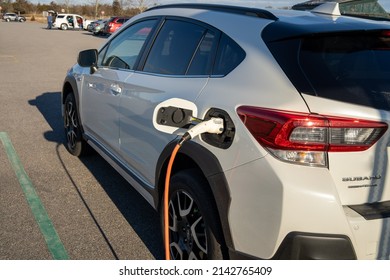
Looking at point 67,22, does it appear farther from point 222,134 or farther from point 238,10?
point 222,134

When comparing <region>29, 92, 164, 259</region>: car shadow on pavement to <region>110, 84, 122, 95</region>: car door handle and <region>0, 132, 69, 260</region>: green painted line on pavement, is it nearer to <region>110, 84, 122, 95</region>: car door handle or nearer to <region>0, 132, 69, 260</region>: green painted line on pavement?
<region>0, 132, 69, 260</region>: green painted line on pavement

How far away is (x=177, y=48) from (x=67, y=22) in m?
47.2

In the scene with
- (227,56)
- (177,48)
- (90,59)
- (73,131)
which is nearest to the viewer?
(227,56)

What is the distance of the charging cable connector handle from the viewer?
87.8 inches

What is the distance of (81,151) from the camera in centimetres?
507

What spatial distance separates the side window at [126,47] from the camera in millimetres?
3628

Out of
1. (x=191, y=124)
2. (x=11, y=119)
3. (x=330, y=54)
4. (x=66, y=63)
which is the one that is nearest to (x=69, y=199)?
(x=191, y=124)

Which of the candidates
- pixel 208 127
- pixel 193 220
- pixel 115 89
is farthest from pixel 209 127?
pixel 115 89

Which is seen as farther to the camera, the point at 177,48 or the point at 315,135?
the point at 177,48

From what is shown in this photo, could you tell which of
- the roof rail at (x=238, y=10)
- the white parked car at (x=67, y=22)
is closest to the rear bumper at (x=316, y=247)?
the roof rail at (x=238, y=10)

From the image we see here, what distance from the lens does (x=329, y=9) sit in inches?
114

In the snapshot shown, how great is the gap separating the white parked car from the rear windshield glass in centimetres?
4792

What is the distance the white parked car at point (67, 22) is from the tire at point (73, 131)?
44.4m
